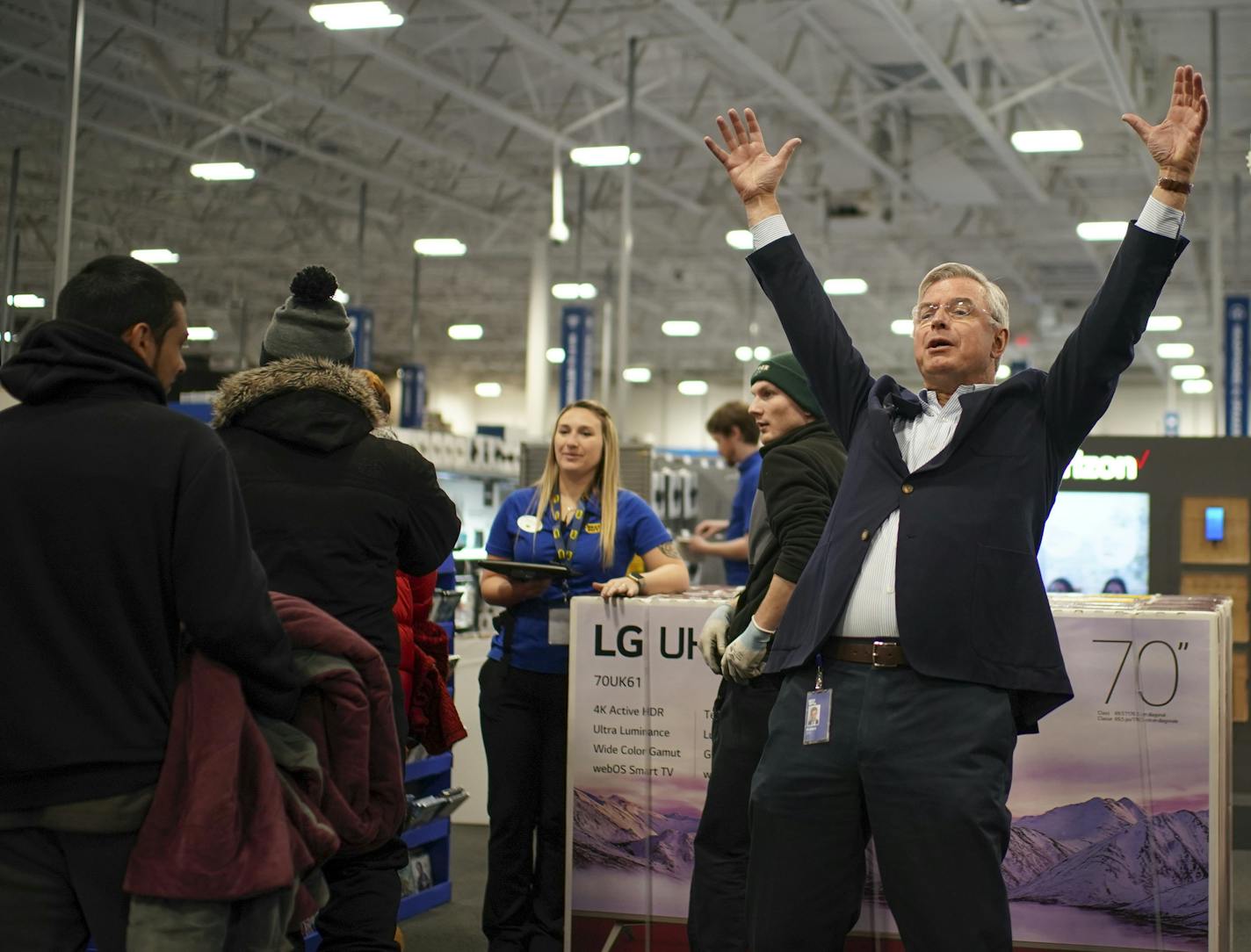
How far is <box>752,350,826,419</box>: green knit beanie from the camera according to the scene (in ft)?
10.5

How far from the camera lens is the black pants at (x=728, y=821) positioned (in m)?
3.10

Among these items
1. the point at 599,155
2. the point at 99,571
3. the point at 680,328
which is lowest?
the point at 99,571

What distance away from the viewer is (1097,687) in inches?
139

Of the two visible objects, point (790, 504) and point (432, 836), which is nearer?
point (790, 504)

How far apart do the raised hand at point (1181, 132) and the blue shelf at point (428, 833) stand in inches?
125

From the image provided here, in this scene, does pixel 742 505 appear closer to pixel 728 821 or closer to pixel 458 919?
pixel 458 919

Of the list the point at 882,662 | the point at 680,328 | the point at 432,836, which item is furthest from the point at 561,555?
the point at 680,328

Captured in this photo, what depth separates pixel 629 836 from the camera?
389 centimetres

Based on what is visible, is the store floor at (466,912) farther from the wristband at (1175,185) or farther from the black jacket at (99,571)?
the wristband at (1175,185)

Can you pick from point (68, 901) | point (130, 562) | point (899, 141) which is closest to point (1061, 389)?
point (130, 562)

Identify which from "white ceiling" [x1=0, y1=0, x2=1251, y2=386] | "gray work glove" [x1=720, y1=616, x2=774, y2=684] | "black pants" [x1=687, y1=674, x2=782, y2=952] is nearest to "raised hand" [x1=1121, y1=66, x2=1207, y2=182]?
"gray work glove" [x1=720, y1=616, x2=774, y2=684]

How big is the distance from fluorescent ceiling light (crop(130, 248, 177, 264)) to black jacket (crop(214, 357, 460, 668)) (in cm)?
1910

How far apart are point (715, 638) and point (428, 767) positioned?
188 cm

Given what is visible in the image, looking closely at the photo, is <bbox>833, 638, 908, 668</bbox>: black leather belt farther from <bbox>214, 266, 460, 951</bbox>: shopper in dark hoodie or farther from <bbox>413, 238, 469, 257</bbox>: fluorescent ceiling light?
<bbox>413, 238, 469, 257</bbox>: fluorescent ceiling light
